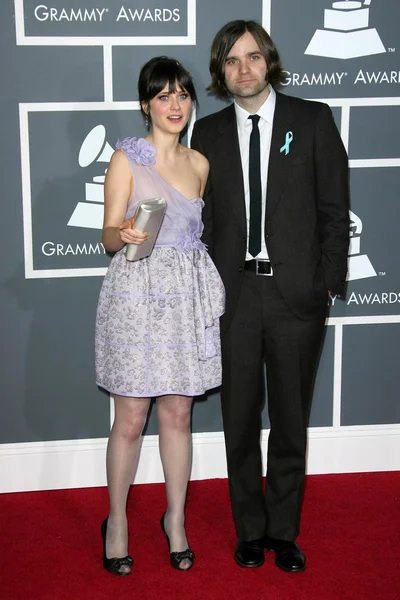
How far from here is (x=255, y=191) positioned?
279cm

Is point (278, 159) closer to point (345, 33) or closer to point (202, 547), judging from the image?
point (345, 33)

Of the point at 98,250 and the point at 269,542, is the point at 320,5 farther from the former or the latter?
the point at 269,542

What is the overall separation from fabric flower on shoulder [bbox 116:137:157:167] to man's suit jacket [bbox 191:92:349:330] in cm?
29

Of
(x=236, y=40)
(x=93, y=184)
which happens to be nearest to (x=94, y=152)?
(x=93, y=184)

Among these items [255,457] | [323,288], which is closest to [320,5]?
[323,288]

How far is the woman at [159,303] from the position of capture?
266 cm

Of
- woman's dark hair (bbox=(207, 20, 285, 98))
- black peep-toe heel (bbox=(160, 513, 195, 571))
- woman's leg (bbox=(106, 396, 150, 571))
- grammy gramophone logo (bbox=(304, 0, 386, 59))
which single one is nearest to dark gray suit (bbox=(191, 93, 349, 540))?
woman's dark hair (bbox=(207, 20, 285, 98))

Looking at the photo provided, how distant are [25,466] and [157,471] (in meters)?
0.58

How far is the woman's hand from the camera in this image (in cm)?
246

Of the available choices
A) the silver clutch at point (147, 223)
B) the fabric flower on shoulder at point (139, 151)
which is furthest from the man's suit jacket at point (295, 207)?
the silver clutch at point (147, 223)

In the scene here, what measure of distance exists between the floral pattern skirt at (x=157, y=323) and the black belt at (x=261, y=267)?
173 mm

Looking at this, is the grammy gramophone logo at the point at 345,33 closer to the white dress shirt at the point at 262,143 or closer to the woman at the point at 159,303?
the white dress shirt at the point at 262,143

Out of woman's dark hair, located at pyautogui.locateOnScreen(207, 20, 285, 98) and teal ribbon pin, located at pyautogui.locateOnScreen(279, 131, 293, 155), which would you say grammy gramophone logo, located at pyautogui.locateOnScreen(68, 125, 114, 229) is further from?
teal ribbon pin, located at pyautogui.locateOnScreen(279, 131, 293, 155)

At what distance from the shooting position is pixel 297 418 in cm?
292
